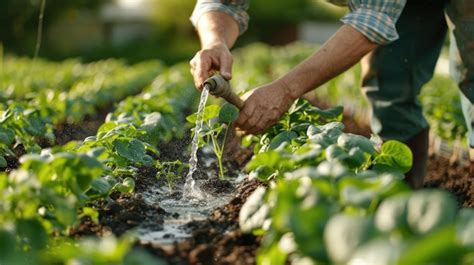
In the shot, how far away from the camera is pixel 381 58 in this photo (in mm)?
4250

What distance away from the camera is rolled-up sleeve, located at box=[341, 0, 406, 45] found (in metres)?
3.11

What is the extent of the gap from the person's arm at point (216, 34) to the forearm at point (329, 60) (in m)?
0.28

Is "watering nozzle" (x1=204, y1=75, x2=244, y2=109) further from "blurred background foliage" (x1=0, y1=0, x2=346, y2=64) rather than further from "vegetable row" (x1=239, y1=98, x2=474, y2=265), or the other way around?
"blurred background foliage" (x1=0, y1=0, x2=346, y2=64)

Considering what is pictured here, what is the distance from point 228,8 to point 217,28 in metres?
0.22

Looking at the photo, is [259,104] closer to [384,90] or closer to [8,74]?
[384,90]

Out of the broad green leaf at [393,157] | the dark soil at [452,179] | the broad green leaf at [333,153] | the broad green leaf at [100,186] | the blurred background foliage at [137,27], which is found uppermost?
the broad green leaf at [333,153]

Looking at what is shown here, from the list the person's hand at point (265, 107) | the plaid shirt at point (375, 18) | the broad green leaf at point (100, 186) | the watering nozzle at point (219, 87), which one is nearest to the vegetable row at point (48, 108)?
the broad green leaf at point (100, 186)

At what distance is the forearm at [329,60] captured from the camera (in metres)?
3.15

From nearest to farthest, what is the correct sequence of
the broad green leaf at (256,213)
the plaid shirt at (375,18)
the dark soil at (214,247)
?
the broad green leaf at (256,213), the dark soil at (214,247), the plaid shirt at (375,18)

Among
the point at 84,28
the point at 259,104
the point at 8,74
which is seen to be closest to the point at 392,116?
the point at 259,104

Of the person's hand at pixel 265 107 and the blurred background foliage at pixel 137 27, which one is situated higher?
the person's hand at pixel 265 107

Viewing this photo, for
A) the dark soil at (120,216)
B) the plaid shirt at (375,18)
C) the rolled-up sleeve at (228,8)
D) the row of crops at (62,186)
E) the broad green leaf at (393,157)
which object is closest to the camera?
the row of crops at (62,186)

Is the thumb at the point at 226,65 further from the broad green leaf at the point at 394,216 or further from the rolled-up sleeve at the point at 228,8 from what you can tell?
the broad green leaf at the point at 394,216

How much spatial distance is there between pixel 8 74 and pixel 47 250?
7197 millimetres
